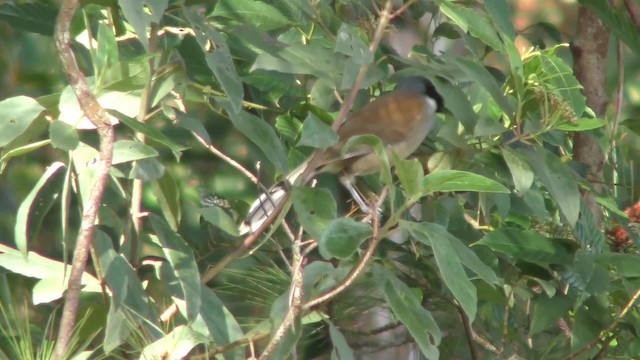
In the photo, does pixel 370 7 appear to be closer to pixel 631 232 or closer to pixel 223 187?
pixel 223 187

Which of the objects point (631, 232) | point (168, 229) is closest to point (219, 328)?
point (168, 229)

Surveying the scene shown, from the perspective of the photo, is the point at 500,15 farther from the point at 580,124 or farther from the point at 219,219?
the point at 219,219

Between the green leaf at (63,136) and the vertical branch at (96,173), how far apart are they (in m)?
0.05

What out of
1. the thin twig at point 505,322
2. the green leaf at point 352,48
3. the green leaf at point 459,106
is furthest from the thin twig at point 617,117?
the green leaf at point 352,48

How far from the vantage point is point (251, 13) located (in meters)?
2.13

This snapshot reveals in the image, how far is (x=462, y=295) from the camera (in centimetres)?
159

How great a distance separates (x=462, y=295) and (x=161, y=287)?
0.83 meters

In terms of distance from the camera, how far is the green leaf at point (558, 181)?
→ 210 centimetres

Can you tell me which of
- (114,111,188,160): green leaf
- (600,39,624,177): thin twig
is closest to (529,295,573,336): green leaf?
(600,39,624,177): thin twig

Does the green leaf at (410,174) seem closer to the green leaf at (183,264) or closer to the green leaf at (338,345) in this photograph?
the green leaf at (338,345)

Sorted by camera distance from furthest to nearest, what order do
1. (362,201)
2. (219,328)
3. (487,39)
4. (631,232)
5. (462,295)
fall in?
(362,201) → (631,232) → (487,39) → (219,328) → (462,295)

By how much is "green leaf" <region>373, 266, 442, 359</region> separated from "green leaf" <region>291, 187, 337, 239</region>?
0.38ft

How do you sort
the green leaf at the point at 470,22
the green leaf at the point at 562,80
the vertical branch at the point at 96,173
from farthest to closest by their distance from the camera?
the green leaf at the point at 562,80 → the green leaf at the point at 470,22 → the vertical branch at the point at 96,173

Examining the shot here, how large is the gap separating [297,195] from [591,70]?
163 cm
